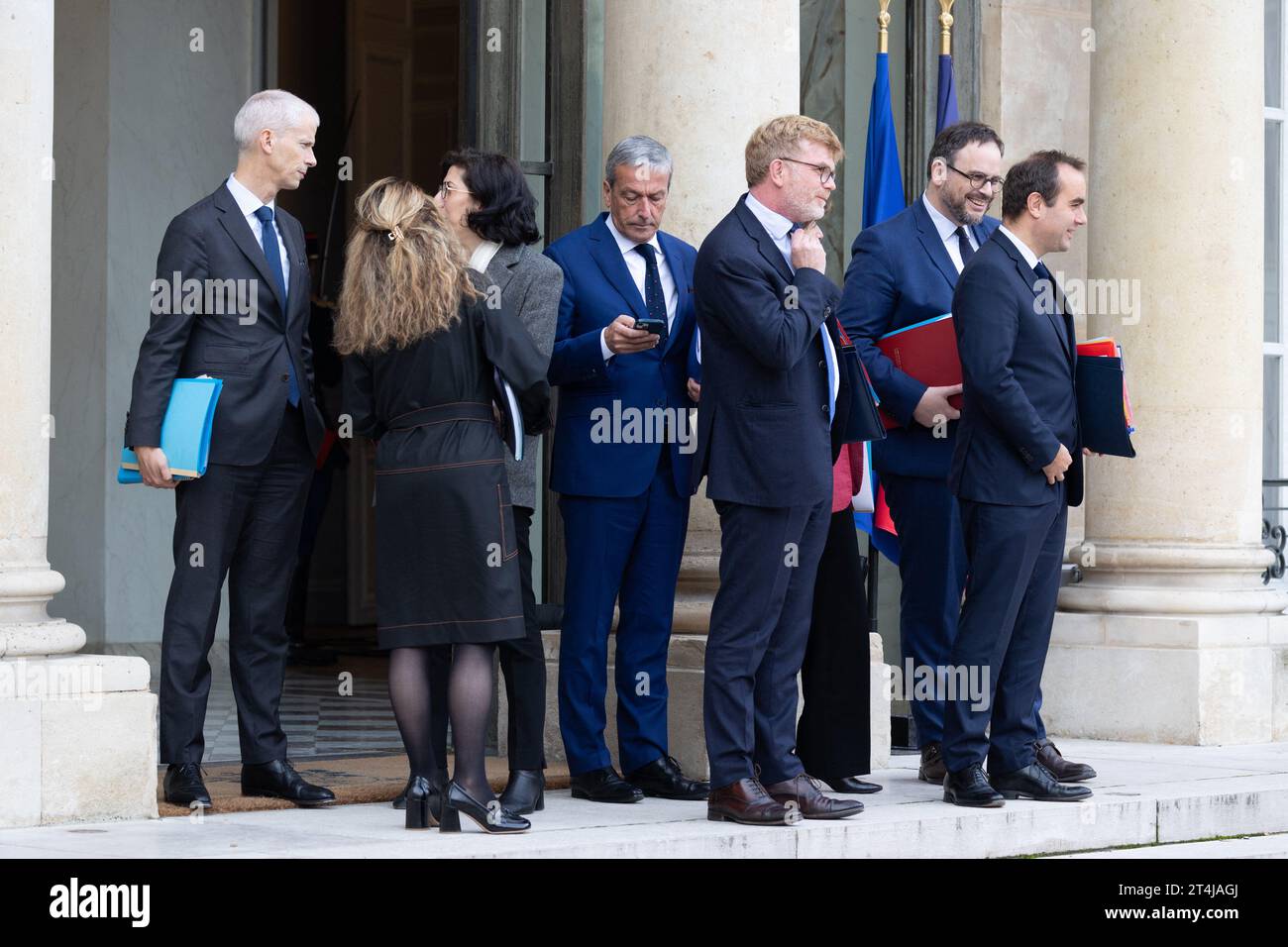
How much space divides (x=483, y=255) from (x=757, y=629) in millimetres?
1294

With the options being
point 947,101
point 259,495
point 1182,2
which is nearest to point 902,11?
point 947,101

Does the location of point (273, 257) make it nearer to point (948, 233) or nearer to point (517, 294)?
point (517, 294)

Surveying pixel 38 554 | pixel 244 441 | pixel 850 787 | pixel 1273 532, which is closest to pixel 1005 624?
pixel 850 787

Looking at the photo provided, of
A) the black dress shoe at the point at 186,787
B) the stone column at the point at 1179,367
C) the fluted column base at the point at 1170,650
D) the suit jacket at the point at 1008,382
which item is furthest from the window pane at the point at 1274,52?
the black dress shoe at the point at 186,787

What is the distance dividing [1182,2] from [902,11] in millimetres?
1211

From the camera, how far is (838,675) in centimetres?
652

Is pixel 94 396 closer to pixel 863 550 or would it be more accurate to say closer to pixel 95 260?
pixel 95 260

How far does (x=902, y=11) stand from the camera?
9.22m

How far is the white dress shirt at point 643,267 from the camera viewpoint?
21.6 feet

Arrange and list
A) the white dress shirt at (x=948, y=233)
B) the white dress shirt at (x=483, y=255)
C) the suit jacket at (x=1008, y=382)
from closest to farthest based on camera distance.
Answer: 1. the white dress shirt at (x=483, y=255)
2. the suit jacket at (x=1008, y=382)
3. the white dress shirt at (x=948, y=233)

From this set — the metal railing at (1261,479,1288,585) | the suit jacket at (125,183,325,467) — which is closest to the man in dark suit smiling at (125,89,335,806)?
the suit jacket at (125,183,325,467)

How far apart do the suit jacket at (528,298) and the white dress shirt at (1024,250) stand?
1.37 m

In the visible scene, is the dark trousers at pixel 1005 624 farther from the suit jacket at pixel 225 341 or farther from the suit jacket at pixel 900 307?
the suit jacket at pixel 225 341

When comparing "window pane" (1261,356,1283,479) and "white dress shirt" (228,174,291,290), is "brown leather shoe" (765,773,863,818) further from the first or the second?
"window pane" (1261,356,1283,479)
